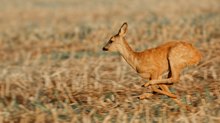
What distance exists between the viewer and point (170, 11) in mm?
21938

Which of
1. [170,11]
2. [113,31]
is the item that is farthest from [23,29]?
[170,11]

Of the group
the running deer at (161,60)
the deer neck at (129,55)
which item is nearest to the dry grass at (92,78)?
the running deer at (161,60)

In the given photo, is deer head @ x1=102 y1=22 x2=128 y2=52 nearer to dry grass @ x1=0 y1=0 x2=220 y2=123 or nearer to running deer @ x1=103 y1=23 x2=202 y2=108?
running deer @ x1=103 y1=23 x2=202 y2=108

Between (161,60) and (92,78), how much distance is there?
2.22 metres

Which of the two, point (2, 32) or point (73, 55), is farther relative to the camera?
point (2, 32)

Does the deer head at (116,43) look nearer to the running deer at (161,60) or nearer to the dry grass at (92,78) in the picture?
the running deer at (161,60)

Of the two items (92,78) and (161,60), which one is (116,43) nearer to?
(161,60)

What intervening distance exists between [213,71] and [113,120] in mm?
2852

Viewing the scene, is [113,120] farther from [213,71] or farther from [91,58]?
[91,58]

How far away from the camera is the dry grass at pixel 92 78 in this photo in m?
7.69

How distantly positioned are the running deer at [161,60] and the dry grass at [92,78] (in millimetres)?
309

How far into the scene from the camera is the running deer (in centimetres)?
800

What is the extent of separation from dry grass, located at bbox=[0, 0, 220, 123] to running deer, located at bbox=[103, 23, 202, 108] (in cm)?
31

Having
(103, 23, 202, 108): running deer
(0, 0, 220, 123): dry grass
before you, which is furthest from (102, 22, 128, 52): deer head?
(0, 0, 220, 123): dry grass
